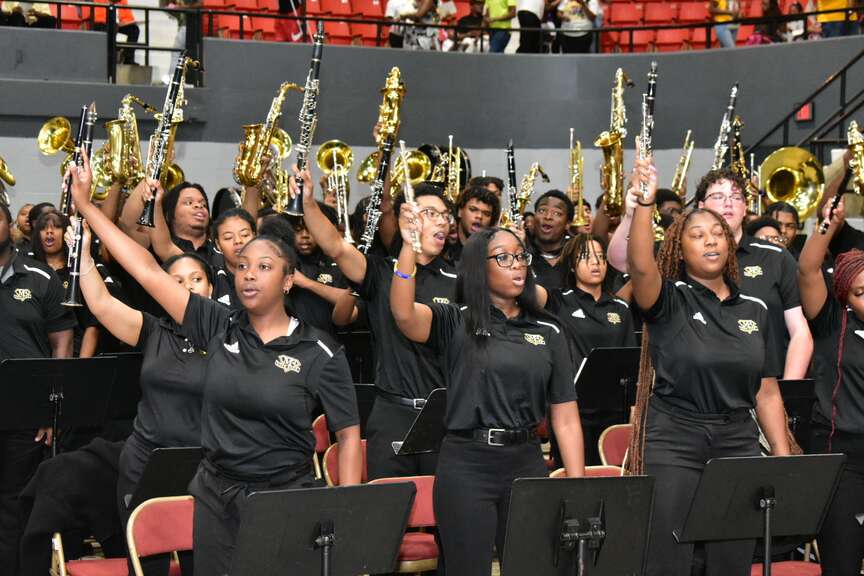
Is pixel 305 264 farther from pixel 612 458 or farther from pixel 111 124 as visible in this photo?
pixel 612 458

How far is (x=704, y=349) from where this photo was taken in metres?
4.74

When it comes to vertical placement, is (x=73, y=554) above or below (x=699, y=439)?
below

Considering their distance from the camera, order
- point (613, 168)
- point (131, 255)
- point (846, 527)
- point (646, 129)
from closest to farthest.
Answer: point (131, 255) → point (646, 129) → point (846, 527) → point (613, 168)

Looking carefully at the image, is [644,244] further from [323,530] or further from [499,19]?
[499,19]

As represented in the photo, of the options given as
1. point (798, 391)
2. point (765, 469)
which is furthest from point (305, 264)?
point (765, 469)

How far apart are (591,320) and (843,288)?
6.00 feet

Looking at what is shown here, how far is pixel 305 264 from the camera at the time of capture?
743 centimetres

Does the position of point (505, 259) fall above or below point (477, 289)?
above

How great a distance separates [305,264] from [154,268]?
3040 mm

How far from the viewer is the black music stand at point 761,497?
171 inches

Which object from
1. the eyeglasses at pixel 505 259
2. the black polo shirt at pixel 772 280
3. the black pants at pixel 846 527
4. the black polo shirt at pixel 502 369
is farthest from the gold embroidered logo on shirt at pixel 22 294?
the black pants at pixel 846 527

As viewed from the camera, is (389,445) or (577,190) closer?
(389,445)

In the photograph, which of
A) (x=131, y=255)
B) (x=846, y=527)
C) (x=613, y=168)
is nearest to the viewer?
(x=131, y=255)

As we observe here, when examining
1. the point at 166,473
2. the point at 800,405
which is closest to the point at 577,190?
the point at 800,405
